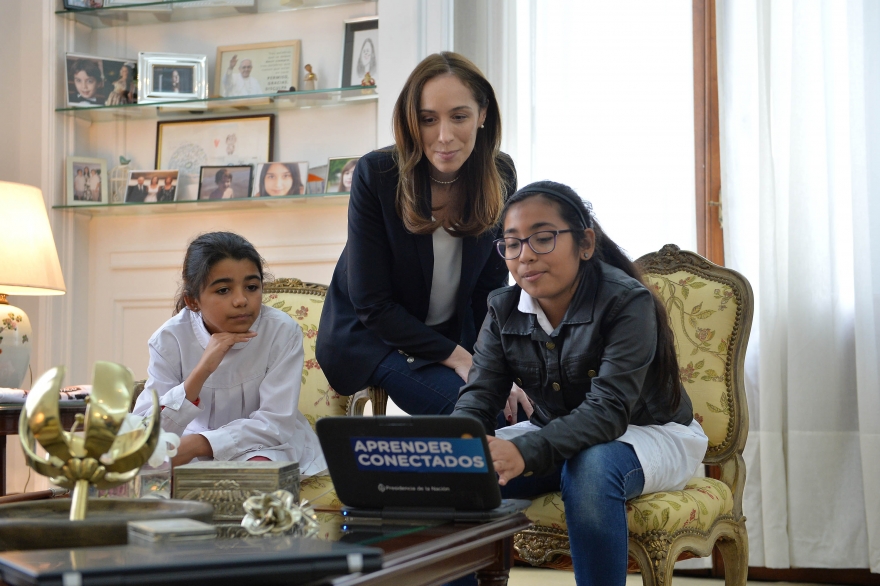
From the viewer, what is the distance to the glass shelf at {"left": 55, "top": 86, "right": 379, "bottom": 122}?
123 inches

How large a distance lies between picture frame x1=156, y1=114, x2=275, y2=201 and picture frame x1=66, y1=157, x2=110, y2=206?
0.73 ft

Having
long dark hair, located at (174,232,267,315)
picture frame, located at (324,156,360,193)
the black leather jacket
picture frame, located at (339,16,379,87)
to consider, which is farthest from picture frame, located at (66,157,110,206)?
the black leather jacket

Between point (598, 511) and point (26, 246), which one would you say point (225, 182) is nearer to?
point (26, 246)

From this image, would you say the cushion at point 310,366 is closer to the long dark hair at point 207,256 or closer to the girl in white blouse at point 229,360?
the girl in white blouse at point 229,360

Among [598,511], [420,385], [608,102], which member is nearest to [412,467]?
[598,511]

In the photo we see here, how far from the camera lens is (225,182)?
320cm

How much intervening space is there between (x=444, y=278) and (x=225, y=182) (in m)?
1.40

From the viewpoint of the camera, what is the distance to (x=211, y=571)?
28.9 inches

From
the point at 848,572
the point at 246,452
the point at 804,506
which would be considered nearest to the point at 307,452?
the point at 246,452

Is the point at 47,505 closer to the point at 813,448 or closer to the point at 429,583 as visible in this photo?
the point at 429,583

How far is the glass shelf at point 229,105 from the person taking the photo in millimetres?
3123

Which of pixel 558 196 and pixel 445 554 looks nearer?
pixel 445 554

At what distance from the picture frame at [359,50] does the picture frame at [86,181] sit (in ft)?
3.23

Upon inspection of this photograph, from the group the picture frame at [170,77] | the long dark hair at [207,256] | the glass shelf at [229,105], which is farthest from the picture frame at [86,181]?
the long dark hair at [207,256]
